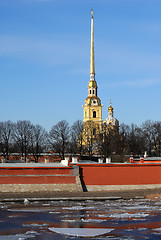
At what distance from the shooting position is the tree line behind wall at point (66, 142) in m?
73.4

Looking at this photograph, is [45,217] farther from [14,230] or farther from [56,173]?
[56,173]

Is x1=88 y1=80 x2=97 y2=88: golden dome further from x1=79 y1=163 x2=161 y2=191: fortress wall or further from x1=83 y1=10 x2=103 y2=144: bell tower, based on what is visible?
x1=79 y1=163 x2=161 y2=191: fortress wall

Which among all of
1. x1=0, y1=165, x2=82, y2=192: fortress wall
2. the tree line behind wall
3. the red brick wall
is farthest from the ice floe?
the tree line behind wall

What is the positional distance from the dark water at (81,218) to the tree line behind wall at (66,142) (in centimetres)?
3720

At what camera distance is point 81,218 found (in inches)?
1019

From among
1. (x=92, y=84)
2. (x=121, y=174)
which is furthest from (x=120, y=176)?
(x=92, y=84)

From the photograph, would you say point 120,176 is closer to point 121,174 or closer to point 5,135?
point 121,174

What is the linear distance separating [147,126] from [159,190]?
42183mm

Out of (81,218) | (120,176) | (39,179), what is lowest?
(81,218)

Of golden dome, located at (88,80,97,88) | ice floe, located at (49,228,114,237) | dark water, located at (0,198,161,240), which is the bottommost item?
ice floe, located at (49,228,114,237)

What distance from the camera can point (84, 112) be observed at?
370ft

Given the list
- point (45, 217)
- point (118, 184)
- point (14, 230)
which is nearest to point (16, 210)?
point (45, 217)

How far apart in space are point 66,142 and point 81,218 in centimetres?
4816

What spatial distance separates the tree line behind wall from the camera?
241 ft
